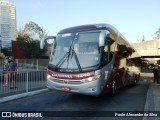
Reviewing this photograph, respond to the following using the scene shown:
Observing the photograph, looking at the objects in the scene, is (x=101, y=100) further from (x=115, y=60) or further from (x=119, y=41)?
(x=119, y=41)

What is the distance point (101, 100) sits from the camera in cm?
1035

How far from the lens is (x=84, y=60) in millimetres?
9086

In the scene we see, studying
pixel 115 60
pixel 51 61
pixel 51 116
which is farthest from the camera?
pixel 115 60

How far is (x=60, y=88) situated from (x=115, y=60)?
301 centimetres

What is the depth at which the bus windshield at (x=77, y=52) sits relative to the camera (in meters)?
9.05

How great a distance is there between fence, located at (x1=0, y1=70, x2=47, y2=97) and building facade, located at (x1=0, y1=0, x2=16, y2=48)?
301 ft

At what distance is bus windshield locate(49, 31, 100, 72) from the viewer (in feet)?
29.7

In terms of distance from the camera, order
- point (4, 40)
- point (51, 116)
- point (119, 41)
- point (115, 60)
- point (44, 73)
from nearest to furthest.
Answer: point (51, 116)
point (115, 60)
point (119, 41)
point (44, 73)
point (4, 40)

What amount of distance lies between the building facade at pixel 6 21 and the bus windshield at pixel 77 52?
95593 millimetres

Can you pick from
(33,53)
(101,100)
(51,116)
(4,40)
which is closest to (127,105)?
(101,100)

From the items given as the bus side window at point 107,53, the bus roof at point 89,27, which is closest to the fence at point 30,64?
the bus roof at point 89,27

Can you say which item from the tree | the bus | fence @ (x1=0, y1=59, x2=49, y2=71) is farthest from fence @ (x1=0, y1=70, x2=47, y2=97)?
the tree

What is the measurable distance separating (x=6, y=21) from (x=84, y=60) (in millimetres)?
101477

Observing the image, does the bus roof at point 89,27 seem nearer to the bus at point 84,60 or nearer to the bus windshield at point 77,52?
the bus at point 84,60
